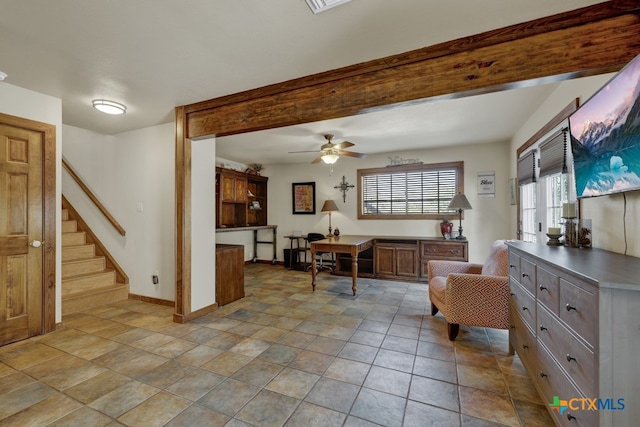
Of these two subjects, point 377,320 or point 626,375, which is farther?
point 377,320

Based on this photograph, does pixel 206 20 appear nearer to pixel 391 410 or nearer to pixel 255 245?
pixel 391 410

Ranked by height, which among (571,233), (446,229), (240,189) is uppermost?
(240,189)

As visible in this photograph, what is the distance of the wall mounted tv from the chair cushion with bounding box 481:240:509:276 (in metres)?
0.79

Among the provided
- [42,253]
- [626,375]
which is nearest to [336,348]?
[626,375]

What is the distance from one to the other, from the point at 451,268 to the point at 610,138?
2.01 meters

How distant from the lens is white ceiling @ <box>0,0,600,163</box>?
5.34 ft

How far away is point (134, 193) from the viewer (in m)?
3.90

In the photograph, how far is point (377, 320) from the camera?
3.15 metres

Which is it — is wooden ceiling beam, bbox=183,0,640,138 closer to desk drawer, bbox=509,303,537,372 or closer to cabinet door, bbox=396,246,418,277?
desk drawer, bbox=509,303,537,372

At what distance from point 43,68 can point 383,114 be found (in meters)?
3.27

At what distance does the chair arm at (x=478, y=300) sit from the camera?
2.43 m

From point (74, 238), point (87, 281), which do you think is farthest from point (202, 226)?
point (74, 238)

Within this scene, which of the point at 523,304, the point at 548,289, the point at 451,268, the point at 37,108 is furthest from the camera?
the point at 451,268

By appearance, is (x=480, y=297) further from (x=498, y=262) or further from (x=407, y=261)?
(x=407, y=261)
